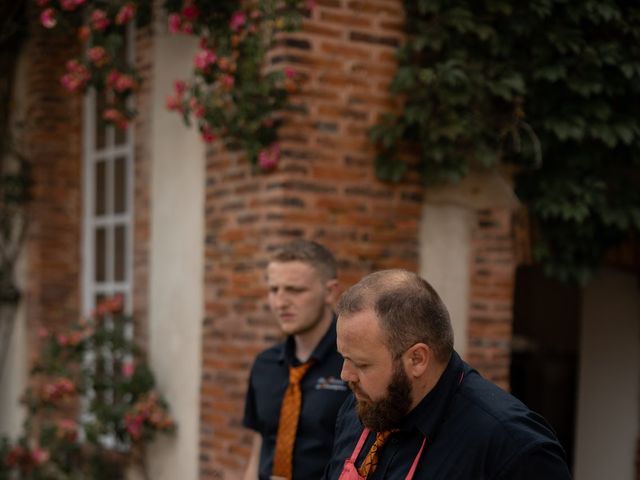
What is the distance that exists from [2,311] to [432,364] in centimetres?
669

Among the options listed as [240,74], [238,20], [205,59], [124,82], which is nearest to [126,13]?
[124,82]

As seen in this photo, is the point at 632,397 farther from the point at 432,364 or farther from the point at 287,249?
the point at 432,364

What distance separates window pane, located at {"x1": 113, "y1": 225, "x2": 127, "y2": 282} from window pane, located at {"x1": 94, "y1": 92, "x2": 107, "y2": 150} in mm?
807

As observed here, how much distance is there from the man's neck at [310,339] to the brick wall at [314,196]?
1293 mm

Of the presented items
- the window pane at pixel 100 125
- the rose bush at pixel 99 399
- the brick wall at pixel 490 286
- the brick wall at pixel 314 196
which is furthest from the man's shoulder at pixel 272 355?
the window pane at pixel 100 125

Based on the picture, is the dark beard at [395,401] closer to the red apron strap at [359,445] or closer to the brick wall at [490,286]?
the red apron strap at [359,445]

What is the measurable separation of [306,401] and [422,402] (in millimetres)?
1379

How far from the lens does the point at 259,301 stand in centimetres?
530

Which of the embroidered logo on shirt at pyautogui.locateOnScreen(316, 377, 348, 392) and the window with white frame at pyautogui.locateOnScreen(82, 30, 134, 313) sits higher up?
the window with white frame at pyautogui.locateOnScreen(82, 30, 134, 313)

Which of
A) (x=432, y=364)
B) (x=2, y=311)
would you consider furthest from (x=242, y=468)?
(x=2, y=311)

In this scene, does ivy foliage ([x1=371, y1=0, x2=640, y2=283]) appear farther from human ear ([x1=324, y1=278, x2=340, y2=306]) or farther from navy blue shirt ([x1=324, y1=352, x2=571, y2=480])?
navy blue shirt ([x1=324, y1=352, x2=571, y2=480])

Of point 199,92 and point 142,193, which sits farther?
point 142,193

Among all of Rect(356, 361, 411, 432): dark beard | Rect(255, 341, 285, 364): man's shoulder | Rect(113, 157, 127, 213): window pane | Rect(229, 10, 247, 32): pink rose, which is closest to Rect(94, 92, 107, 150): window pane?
Rect(113, 157, 127, 213): window pane

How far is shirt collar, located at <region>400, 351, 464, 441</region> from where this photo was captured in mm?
2342
